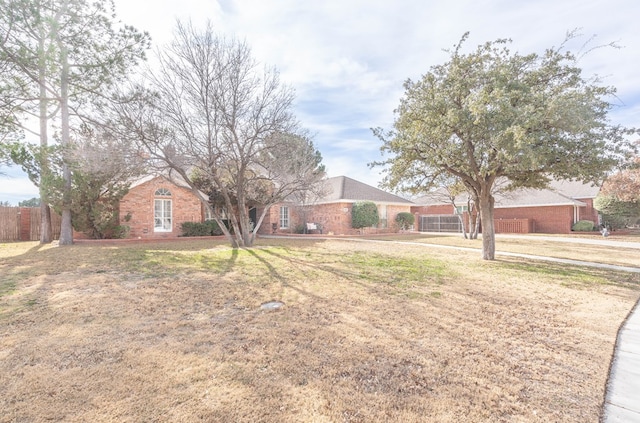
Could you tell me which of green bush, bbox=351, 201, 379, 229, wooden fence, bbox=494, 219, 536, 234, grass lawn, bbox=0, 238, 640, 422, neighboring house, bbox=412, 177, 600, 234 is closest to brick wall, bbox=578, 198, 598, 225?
neighboring house, bbox=412, 177, 600, 234

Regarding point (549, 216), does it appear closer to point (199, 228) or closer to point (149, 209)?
point (199, 228)

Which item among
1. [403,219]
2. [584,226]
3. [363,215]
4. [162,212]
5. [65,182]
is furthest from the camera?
[403,219]

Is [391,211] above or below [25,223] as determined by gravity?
above

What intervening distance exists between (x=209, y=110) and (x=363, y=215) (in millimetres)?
15471

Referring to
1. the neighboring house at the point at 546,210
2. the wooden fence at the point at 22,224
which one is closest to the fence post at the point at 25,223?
the wooden fence at the point at 22,224

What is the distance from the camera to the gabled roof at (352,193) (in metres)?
25.5

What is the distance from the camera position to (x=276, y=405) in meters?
2.71

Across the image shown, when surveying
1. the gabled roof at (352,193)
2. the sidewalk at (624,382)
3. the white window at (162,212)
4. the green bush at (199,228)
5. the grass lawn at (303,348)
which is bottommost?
the sidewalk at (624,382)

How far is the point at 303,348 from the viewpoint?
3836 mm

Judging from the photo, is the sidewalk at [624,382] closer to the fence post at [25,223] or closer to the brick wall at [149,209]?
the brick wall at [149,209]

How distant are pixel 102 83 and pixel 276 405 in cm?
1506

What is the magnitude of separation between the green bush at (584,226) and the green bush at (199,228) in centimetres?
2854


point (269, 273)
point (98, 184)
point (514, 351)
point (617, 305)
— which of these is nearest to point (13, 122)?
point (98, 184)

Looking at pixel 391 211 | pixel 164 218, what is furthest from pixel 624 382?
pixel 391 211
